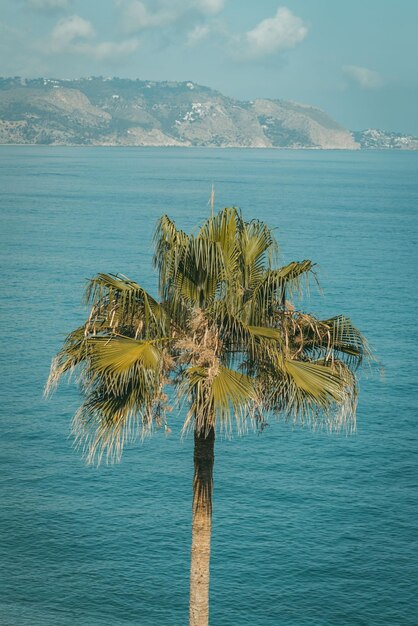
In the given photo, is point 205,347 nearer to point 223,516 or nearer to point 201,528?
point 201,528

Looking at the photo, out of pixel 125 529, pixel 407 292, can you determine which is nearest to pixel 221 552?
pixel 125 529

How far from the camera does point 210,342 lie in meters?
18.1

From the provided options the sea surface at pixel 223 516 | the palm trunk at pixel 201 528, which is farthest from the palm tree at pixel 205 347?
the sea surface at pixel 223 516

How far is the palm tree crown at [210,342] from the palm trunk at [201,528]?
66 centimetres

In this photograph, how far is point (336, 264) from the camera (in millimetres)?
115750

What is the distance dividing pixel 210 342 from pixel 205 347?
149 mm

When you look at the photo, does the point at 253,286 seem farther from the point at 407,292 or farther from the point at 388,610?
the point at 407,292

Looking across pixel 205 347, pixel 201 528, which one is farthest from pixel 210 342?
pixel 201 528

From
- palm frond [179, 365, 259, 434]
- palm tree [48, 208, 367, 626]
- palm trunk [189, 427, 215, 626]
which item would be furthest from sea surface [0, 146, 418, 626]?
palm trunk [189, 427, 215, 626]

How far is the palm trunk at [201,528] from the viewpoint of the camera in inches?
728

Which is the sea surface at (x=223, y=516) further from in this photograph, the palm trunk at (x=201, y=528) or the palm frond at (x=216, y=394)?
the palm trunk at (x=201, y=528)

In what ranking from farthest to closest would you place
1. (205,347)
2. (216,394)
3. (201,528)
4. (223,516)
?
(223,516) → (201,528) → (205,347) → (216,394)

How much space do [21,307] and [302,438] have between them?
37.3 metres

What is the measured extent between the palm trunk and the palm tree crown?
2.16 ft
